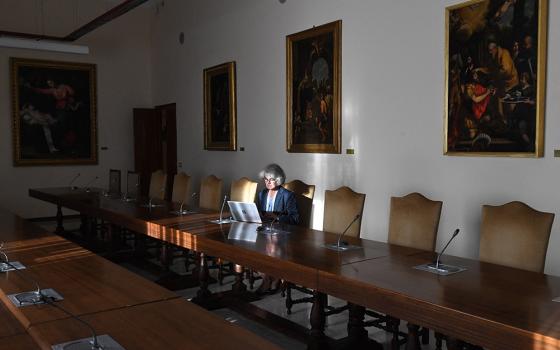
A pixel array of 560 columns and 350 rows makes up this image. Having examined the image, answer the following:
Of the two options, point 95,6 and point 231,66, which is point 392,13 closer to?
point 231,66

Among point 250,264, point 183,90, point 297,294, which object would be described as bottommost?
point 297,294

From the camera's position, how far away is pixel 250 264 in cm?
358

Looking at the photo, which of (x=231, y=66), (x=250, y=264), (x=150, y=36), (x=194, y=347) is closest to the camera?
(x=194, y=347)

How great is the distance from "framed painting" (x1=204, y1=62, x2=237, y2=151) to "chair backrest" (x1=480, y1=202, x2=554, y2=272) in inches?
205

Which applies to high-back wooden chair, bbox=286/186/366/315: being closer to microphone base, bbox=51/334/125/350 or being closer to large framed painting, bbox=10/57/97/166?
microphone base, bbox=51/334/125/350

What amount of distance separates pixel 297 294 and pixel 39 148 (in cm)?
681

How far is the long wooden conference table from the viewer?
2.20 metres

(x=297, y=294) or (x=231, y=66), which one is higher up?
(x=231, y=66)

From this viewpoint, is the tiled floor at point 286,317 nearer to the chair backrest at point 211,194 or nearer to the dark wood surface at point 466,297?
the dark wood surface at point 466,297

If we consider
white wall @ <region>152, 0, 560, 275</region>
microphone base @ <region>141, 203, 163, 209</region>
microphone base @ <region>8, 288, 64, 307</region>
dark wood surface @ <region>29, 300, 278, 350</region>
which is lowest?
dark wood surface @ <region>29, 300, 278, 350</region>

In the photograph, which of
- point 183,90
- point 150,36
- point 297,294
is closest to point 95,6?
point 150,36

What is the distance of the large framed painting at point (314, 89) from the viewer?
6.29 metres

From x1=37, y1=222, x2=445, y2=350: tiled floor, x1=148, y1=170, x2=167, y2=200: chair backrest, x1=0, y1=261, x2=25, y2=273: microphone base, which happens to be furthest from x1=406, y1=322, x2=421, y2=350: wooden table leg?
x1=148, y1=170, x2=167, y2=200: chair backrest

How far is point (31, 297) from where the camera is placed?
2.58 m
